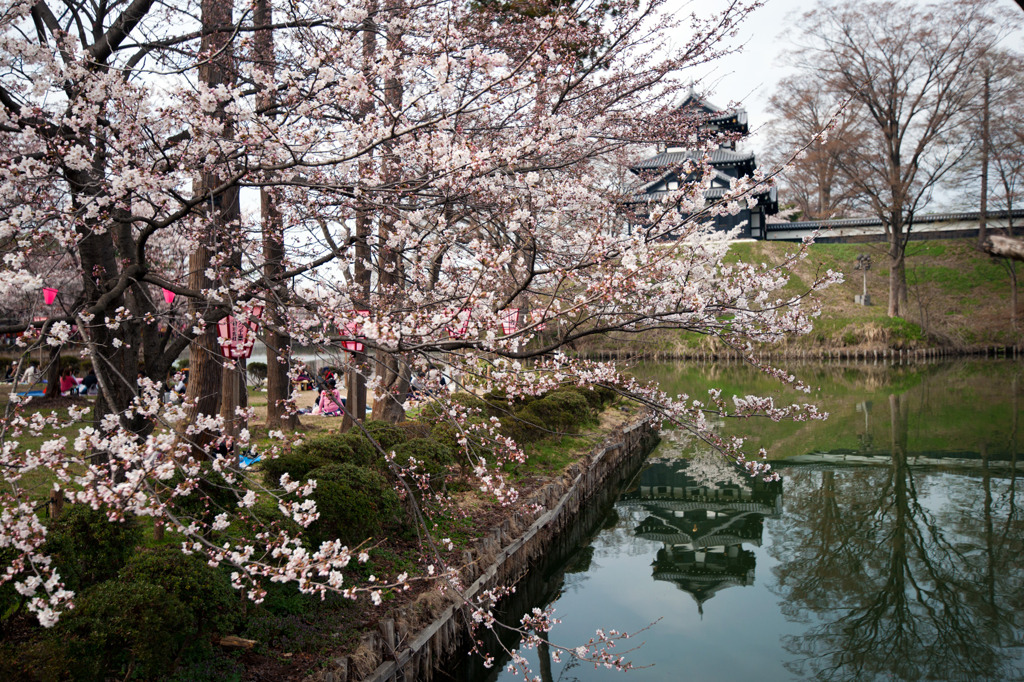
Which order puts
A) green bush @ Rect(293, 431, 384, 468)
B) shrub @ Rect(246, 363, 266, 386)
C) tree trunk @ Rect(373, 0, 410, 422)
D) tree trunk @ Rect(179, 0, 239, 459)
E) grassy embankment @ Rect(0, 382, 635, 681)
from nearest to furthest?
grassy embankment @ Rect(0, 382, 635, 681)
tree trunk @ Rect(373, 0, 410, 422)
green bush @ Rect(293, 431, 384, 468)
tree trunk @ Rect(179, 0, 239, 459)
shrub @ Rect(246, 363, 266, 386)

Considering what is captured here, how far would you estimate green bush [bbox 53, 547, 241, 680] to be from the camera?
2742 mm

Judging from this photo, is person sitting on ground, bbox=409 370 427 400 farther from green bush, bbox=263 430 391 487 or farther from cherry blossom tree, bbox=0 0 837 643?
green bush, bbox=263 430 391 487

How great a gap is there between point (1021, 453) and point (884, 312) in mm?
19598

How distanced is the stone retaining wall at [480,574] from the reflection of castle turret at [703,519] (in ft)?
3.22

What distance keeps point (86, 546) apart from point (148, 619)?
66 cm

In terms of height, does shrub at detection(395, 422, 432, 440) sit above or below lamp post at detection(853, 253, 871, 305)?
below

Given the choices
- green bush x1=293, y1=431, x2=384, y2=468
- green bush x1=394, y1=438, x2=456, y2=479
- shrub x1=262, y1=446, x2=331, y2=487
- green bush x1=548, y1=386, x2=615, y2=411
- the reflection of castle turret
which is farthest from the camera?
green bush x1=548, y1=386, x2=615, y2=411

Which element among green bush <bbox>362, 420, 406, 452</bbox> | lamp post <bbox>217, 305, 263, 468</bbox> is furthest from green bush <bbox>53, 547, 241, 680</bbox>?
green bush <bbox>362, 420, 406, 452</bbox>

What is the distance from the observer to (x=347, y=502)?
421cm

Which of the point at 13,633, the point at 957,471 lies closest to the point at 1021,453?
the point at 957,471

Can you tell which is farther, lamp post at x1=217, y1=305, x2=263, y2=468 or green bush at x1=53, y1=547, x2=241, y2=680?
lamp post at x1=217, y1=305, x2=263, y2=468

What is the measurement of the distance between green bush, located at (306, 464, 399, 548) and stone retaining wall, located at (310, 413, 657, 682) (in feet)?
2.16

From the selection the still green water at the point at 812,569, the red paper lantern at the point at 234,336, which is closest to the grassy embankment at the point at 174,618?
the red paper lantern at the point at 234,336

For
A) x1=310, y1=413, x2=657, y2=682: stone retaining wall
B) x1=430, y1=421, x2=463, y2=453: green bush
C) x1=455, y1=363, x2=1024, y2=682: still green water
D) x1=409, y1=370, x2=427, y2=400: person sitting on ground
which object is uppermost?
x1=409, y1=370, x2=427, y2=400: person sitting on ground
